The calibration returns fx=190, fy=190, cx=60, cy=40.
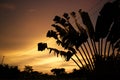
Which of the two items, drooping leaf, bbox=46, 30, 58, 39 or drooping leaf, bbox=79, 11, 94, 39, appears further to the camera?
drooping leaf, bbox=46, 30, 58, 39

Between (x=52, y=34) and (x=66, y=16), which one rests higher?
(x=66, y=16)

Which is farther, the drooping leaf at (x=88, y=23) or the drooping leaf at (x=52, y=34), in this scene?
the drooping leaf at (x=52, y=34)

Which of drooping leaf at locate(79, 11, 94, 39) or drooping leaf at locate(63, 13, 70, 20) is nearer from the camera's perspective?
drooping leaf at locate(79, 11, 94, 39)

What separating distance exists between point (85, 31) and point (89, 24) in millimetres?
858

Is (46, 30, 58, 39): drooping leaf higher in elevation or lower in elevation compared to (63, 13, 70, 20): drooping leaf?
lower

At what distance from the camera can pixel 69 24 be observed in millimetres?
15422

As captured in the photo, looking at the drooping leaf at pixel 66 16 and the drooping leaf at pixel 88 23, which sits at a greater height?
the drooping leaf at pixel 66 16

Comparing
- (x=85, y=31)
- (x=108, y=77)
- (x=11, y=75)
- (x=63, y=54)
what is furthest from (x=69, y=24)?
(x=11, y=75)

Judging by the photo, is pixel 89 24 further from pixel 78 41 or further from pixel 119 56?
pixel 119 56

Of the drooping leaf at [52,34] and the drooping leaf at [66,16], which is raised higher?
the drooping leaf at [66,16]

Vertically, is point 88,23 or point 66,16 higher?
point 66,16

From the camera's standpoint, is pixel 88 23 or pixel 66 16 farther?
pixel 66 16

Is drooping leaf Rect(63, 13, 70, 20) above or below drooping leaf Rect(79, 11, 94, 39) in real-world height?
above

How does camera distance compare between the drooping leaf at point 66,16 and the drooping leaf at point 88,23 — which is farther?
the drooping leaf at point 66,16
